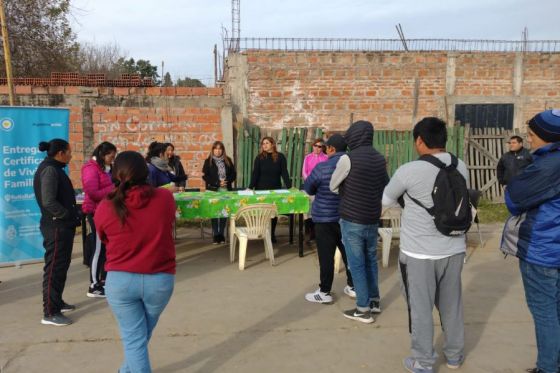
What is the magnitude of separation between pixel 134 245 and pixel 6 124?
176 inches

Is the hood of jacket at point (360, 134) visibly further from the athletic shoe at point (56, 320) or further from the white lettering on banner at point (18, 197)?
the white lettering on banner at point (18, 197)

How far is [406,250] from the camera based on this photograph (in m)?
3.32

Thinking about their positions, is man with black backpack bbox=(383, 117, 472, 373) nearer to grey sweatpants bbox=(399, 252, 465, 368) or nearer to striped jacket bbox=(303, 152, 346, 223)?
grey sweatpants bbox=(399, 252, 465, 368)

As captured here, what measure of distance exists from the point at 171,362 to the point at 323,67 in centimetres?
838

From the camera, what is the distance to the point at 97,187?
5074 millimetres

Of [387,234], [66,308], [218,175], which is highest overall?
[218,175]

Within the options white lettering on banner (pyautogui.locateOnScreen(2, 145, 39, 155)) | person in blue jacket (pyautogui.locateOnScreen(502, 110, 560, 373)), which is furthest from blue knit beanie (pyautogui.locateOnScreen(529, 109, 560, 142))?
white lettering on banner (pyautogui.locateOnScreen(2, 145, 39, 155))

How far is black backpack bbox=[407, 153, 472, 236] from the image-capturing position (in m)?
3.12

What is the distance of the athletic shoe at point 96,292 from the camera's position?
5.21 m

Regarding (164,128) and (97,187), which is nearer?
(97,187)

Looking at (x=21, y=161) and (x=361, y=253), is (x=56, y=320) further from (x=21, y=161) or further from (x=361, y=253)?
(x=361, y=253)

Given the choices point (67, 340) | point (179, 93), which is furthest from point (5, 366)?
point (179, 93)

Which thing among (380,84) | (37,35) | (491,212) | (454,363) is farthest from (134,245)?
(37,35)

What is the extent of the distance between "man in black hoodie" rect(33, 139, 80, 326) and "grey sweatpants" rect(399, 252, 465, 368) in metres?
3.05
